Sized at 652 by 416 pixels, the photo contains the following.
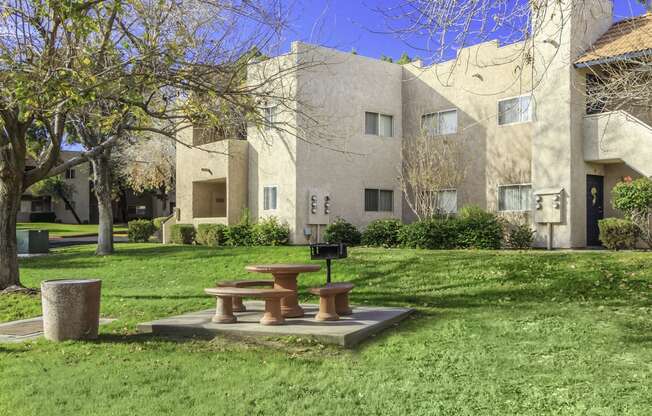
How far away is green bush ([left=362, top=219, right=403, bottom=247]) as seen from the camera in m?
19.7

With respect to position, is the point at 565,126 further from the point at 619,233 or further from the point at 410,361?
the point at 410,361

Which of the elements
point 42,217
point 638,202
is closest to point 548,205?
point 638,202

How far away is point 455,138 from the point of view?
22422 mm

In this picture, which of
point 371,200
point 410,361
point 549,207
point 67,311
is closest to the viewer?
point 410,361

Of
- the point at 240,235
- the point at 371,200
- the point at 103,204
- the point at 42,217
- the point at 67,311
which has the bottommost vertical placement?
the point at 67,311

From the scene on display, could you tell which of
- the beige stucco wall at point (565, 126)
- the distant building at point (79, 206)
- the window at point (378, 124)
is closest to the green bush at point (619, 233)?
the beige stucco wall at point (565, 126)

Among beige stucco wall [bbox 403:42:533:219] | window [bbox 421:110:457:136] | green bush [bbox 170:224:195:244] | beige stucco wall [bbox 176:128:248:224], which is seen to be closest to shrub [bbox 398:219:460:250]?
beige stucco wall [bbox 403:42:533:219]

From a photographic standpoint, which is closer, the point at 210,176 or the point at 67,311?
the point at 67,311

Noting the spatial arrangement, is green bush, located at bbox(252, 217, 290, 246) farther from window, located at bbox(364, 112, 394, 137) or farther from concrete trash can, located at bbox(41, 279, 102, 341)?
concrete trash can, located at bbox(41, 279, 102, 341)

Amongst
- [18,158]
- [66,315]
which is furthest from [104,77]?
[18,158]

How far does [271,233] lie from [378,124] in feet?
19.7

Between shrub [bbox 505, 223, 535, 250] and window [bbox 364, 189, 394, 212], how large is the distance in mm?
5866

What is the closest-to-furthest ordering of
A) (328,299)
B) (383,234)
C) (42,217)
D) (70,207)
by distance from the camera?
1. (328,299)
2. (383,234)
3. (70,207)
4. (42,217)

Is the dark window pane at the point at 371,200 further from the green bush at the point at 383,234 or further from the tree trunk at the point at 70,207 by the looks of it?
the tree trunk at the point at 70,207
